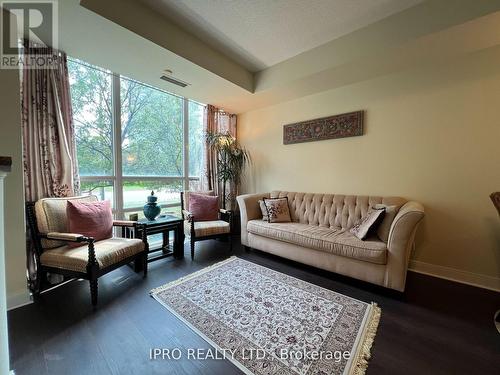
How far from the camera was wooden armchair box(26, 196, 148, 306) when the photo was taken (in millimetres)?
1820

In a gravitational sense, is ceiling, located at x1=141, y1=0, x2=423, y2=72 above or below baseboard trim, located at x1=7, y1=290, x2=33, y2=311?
above

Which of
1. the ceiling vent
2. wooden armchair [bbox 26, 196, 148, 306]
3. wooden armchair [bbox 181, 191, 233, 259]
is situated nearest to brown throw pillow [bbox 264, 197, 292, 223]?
wooden armchair [bbox 181, 191, 233, 259]

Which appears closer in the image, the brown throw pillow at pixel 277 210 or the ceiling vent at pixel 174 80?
the ceiling vent at pixel 174 80

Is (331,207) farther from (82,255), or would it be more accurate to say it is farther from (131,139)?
(131,139)

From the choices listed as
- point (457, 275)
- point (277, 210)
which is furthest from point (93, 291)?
point (457, 275)

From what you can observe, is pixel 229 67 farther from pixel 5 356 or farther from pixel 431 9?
pixel 5 356

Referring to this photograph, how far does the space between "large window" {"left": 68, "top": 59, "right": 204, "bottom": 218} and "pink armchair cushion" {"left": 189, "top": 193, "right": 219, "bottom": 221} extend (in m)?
0.54

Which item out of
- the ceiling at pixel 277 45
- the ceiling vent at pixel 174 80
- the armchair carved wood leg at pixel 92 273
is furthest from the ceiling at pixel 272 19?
the armchair carved wood leg at pixel 92 273

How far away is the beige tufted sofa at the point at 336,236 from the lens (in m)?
1.95

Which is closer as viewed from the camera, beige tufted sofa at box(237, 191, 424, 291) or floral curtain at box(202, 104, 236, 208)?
beige tufted sofa at box(237, 191, 424, 291)

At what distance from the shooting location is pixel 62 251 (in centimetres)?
194

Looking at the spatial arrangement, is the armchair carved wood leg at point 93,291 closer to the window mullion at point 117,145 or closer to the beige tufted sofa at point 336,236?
the window mullion at point 117,145

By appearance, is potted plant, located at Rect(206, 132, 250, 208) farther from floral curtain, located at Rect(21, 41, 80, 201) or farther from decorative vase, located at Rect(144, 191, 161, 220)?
floral curtain, located at Rect(21, 41, 80, 201)

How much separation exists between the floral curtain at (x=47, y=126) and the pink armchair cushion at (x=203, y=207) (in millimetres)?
1461
